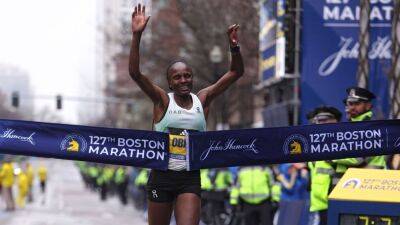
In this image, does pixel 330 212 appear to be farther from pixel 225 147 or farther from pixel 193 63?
pixel 193 63

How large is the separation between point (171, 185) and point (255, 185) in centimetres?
1029

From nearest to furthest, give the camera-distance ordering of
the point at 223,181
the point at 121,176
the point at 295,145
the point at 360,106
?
the point at 295,145 → the point at 360,106 → the point at 223,181 → the point at 121,176

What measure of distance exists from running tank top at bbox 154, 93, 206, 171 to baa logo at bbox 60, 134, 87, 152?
0.59m

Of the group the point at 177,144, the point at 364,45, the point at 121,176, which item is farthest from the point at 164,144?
the point at 121,176

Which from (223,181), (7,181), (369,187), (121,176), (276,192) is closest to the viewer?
A: (369,187)

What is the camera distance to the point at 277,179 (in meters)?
Result: 17.1

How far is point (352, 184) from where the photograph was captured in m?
7.03

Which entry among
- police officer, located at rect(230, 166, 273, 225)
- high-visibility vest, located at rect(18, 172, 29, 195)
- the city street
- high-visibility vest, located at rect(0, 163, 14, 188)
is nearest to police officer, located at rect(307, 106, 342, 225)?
police officer, located at rect(230, 166, 273, 225)

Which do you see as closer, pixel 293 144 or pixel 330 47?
pixel 293 144

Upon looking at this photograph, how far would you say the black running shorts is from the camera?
7289 mm

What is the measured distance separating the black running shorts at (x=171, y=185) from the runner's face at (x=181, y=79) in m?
0.59

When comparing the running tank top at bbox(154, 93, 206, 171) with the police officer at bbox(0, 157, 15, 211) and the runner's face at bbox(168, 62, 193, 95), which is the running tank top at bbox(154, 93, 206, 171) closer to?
the runner's face at bbox(168, 62, 193, 95)

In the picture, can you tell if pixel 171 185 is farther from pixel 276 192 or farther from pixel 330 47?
pixel 330 47

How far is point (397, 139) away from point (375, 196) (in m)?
1.18
